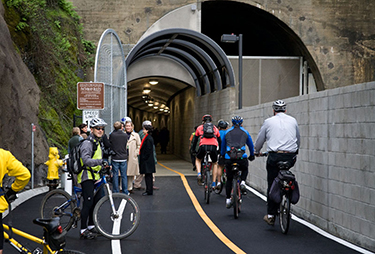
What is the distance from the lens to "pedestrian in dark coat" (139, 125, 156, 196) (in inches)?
571

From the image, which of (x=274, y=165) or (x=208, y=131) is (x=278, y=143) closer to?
(x=274, y=165)

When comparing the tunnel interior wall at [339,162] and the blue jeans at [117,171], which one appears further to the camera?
the blue jeans at [117,171]

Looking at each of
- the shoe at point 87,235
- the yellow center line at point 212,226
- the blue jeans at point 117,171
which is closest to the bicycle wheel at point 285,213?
the yellow center line at point 212,226

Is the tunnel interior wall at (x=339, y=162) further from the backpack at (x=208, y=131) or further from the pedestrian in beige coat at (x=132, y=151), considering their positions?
the pedestrian in beige coat at (x=132, y=151)

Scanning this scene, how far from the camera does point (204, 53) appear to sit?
2588 cm

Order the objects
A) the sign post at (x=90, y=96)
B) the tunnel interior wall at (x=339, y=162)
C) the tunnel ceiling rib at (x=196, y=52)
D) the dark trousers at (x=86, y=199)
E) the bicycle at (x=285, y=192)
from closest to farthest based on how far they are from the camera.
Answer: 1. the tunnel interior wall at (x=339, y=162)
2. the dark trousers at (x=86, y=199)
3. the bicycle at (x=285, y=192)
4. the sign post at (x=90, y=96)
5. the tunnel ceiling rib at (x=196, y=52)

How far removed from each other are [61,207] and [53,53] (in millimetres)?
14387

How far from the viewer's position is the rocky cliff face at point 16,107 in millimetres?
13914

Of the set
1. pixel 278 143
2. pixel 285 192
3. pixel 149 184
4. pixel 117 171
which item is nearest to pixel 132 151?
pixel 149 184

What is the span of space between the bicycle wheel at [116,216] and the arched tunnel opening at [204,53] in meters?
14.7

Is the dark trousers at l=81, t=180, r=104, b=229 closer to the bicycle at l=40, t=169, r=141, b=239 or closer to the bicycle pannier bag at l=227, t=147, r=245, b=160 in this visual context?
the bicycle at l=40, t=169, r=141, b=239

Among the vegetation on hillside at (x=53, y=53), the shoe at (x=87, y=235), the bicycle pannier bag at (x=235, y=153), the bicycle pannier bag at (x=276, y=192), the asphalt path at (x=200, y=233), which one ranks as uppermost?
the vegetation on hillside at (x=53, y=53)

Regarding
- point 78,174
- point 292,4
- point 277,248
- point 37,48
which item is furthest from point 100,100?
point 292,4

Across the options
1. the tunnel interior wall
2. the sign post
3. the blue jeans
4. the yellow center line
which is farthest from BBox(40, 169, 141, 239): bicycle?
the sign post
